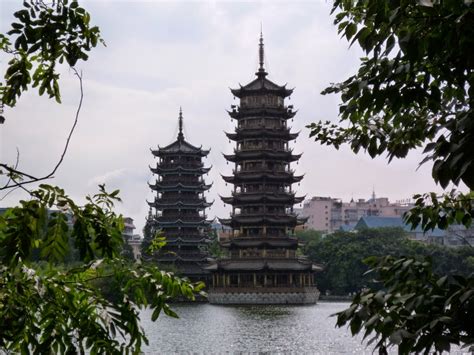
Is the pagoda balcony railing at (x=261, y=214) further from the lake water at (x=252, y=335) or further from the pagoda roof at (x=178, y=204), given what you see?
the lake water at (x=252, y=335)

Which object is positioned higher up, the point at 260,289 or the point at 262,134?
the point at 262,134

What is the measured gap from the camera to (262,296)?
5325 centimetres

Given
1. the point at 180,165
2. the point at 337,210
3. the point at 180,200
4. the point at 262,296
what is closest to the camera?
the point at 262,296

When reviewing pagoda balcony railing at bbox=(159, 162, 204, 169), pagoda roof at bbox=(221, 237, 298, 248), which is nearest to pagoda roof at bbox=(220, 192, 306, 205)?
pagoda roof at bbox=(221, 237, 298, 248)

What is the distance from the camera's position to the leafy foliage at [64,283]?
3340 millimetres

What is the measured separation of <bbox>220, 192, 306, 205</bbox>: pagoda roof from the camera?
55.9 meters

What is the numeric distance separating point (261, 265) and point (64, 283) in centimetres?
5060

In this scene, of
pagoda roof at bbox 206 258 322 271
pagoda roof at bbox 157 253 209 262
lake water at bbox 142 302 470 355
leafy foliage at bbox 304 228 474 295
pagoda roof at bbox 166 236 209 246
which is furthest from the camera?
leafy foliage at bbox 304 228 474 295

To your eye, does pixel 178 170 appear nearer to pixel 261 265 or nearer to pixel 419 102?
pixel 261 265

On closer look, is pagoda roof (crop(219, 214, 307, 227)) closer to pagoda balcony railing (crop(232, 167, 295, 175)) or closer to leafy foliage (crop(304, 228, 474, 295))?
pagoda balcony railing (crop(232, 167, 295, 175))

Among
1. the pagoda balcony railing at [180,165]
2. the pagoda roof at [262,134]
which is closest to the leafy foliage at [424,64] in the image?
the pagoda roof at [262,134]

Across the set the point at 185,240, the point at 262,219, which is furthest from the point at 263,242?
the point at 185,240

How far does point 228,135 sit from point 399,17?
5520 centimetres

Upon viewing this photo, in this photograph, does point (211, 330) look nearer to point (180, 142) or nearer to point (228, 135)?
point (228, 135)
